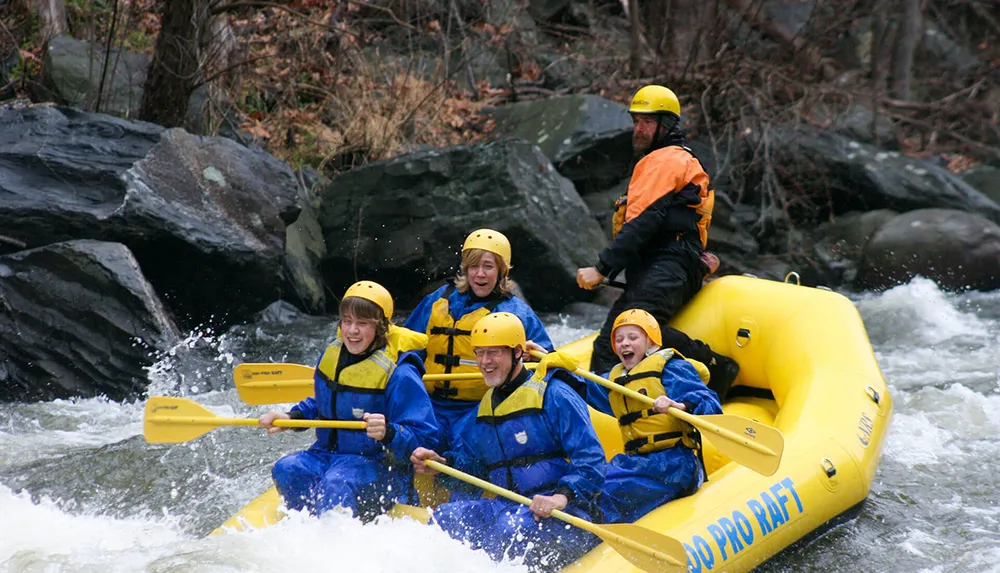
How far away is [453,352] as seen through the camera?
4.20 m

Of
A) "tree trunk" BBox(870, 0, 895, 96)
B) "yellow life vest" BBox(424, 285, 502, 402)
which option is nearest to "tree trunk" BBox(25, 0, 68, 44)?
"yellow life vest" BBox(424, 285, 502, 402)

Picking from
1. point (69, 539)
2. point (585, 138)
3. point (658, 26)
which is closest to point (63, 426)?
point (69, 539)

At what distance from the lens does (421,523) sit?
362 cm

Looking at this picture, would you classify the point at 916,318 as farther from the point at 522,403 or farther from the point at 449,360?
the point at 522,403

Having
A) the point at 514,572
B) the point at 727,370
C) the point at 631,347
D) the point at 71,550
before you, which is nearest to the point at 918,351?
the point at 727,370

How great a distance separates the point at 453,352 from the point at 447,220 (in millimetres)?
3870

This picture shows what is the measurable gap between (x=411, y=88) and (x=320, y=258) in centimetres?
235

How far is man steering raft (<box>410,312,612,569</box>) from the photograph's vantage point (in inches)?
138

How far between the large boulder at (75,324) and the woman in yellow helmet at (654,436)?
336cm

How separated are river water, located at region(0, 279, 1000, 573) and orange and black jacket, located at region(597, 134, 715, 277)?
4.56 ft

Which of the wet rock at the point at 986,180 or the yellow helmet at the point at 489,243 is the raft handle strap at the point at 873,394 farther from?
the wet rock at the point at 986,180

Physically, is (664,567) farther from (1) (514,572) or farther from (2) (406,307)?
(2) (406,307)

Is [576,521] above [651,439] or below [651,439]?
below

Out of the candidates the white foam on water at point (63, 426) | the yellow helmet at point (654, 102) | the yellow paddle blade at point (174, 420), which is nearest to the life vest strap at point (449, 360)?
the yellow paddle blade at point (174, 420)
